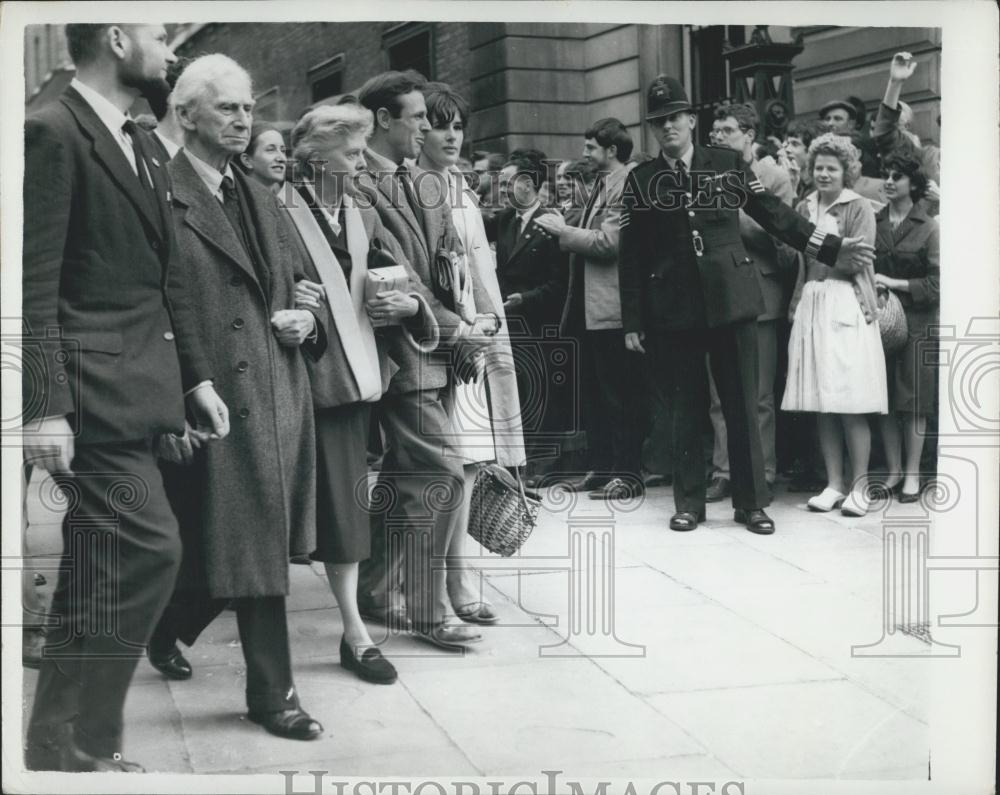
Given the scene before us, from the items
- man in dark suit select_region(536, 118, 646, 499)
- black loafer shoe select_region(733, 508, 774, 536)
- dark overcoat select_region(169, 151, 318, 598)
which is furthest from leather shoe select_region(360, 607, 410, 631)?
black loafer shoe select_region(733, 508, 774, 536)

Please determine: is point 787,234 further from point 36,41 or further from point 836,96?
point 36,41

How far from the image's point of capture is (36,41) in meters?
4.57

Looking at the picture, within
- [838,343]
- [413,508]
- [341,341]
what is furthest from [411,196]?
[838,343]

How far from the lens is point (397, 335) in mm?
5191

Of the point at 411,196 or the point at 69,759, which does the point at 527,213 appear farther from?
the point at 69,759

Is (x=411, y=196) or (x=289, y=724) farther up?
(x=411, y=196)

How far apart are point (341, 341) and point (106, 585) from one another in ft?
3.99

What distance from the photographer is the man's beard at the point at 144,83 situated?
420 centimetres

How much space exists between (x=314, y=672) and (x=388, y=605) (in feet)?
1.81

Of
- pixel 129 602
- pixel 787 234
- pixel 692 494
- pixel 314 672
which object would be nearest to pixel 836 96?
pixel 787 234

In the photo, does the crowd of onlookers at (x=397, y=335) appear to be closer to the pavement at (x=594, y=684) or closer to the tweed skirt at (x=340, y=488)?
the tweed skirt at (x=340, y=488)

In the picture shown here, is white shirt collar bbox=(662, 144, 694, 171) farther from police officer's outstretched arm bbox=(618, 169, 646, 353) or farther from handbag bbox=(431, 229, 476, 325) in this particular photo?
handbag bbox=(431, 229, 476, 325)

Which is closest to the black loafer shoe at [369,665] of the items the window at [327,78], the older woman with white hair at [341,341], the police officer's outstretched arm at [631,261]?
the older woman with white hair at [341,341]

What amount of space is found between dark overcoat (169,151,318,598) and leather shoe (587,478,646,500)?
1553 millimetres
